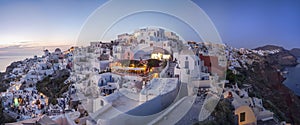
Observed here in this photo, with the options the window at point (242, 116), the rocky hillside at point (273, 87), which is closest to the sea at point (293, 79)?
the rocky hillside at point (273, 87)

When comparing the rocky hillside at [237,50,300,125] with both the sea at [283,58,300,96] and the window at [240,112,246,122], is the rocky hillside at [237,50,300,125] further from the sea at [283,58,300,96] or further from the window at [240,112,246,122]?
the window at [240,112,246,122]

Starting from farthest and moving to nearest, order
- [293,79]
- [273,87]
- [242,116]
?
[293,79] < [273,87] < [242,116]

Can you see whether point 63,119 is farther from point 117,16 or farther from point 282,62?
point 282,62

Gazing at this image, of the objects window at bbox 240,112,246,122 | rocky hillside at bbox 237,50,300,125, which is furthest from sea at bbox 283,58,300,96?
window at bbox 240,112,246,122

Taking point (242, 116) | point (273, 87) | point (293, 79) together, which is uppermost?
point (242, 116)

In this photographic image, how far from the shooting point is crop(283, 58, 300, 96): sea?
42.7ft

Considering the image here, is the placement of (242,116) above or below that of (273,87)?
above

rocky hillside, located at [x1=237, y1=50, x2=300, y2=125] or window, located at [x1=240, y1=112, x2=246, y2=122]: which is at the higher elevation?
window, located at [x1=240, y1=112, x2=246, y2=122]

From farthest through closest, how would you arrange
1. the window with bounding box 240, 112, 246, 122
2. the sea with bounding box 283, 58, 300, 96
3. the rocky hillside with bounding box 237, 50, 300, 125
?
the sea with bounding box 283, 58, 300, 96 < the rocky hillside with bounding box 237, 50, 300, 125 < the window with bounding box 240, 112, 246, 122

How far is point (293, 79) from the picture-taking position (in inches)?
607

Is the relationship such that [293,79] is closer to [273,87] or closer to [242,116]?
[273,87]

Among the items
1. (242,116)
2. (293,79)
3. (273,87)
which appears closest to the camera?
(242,116)

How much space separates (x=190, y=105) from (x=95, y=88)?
2978mm

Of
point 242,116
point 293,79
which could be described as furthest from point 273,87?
point 242,116
